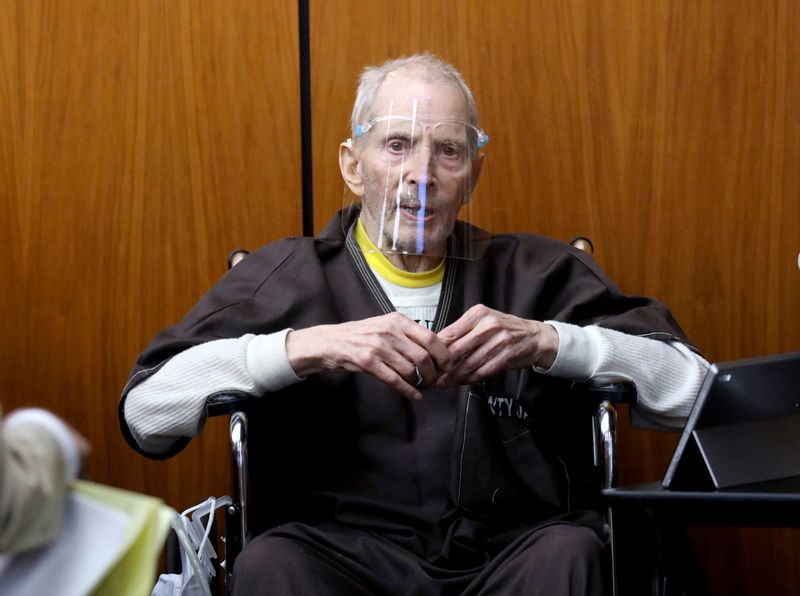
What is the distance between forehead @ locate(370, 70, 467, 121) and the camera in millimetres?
2201

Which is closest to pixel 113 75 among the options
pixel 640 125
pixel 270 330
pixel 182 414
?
pixel 270 330

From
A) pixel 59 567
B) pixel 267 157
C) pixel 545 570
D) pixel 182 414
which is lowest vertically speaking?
pixel 545 570

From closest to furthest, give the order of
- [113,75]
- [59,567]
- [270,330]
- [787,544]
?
1. [59,567]
2. [270,330]
3. [113,75]
4. [787,544]


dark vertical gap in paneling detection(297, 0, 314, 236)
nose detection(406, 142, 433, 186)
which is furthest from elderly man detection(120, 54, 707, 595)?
dark vertical gap in paneling detection(297, 0, 314, 236)

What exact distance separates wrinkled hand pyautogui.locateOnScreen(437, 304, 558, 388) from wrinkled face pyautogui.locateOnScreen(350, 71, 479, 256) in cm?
28

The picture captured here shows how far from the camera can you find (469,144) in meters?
2.25

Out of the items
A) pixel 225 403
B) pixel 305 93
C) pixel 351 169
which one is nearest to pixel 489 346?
pixel 225 403

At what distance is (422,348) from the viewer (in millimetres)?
1898

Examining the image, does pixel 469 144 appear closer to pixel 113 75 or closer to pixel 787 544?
pixel 113 75

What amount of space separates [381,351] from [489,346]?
193 millimetres

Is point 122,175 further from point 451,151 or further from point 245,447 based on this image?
point 245,447

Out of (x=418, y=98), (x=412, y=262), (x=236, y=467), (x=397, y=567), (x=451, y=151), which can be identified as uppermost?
(x=418, y=98)

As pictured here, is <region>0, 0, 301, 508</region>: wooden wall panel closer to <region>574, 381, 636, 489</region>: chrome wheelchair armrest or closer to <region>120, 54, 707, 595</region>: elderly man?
<region>120, 54, 707, 595</region>: elderly man

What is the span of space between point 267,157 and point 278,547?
1256 millimetres
